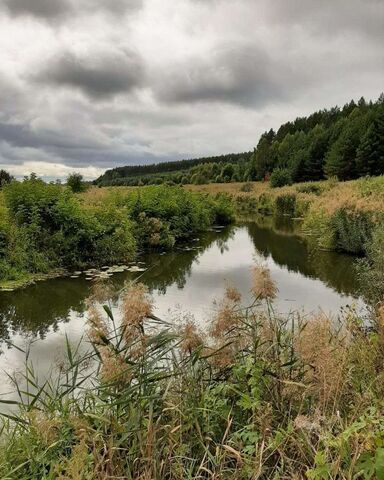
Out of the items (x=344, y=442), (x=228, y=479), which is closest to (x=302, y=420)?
(x=344, y=442)

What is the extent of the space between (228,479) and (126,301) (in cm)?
117

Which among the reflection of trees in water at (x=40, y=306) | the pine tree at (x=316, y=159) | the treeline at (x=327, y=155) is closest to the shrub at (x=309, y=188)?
the treeline at (x=327, y=155)

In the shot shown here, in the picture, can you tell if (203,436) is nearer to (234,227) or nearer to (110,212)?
(110,212)

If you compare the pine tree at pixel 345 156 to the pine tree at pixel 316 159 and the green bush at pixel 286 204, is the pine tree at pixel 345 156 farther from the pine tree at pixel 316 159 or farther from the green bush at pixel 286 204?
the green bush at pixel 286 204

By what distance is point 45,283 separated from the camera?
35.7 ft

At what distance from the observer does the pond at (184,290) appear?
699 cm

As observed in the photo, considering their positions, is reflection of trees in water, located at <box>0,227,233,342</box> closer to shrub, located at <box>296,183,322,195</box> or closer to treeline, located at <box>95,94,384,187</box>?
shrub, located at <box>296,183,322,195</box>

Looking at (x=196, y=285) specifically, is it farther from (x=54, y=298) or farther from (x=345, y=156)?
(x=345, y=156)

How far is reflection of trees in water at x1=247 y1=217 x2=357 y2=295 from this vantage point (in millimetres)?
11742

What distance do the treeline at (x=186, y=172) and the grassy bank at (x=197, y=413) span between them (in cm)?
6484

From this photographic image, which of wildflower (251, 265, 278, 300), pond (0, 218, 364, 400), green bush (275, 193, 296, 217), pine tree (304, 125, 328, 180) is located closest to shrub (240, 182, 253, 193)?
pine tree (304, 125, 328, 180)

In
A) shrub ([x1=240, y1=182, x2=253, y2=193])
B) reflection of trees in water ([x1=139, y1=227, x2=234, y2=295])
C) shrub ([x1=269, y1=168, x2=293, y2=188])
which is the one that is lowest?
reflection of trees in water ([x1=139, y1=227, x2=234, y2=295])

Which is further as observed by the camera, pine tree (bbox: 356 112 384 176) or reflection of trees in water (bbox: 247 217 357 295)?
pine tree (bbox: 356 112 384 176)

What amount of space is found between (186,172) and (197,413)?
96.0 meters
